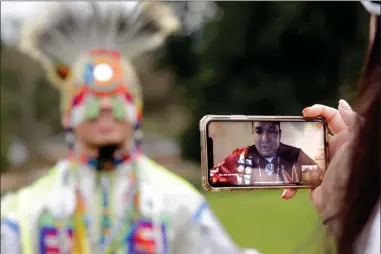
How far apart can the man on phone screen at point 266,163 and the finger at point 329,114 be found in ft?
0.09

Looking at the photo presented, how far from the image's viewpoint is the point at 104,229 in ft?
4.26

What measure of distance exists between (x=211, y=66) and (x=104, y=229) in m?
1.41

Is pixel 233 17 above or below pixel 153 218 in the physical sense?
above

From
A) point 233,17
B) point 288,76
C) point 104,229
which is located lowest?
point 104,229

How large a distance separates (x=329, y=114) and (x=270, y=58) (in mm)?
2071

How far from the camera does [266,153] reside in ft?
1.36

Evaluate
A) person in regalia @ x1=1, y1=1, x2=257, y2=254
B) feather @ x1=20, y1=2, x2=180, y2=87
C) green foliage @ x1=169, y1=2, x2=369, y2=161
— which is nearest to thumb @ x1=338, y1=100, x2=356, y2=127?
person in regalia @ x1=1, y1=1, x2=257, y2=254

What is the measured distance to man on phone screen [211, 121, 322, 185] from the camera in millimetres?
411

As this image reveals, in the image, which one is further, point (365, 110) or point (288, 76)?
point (288, 76)

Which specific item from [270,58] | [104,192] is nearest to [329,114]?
[104,192]

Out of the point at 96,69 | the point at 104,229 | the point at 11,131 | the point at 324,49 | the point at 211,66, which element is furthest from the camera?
the point at 11,131

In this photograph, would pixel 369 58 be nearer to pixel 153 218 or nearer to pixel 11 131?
pixel 153 218

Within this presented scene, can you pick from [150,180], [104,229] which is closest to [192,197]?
[150,180]

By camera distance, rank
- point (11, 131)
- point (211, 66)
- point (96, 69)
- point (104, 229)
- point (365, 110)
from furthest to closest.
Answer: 1. point (11, 131)
2. point (211, 66)
3. point (96, 69)
4. point (104, 229)
5. point (365, 110)
